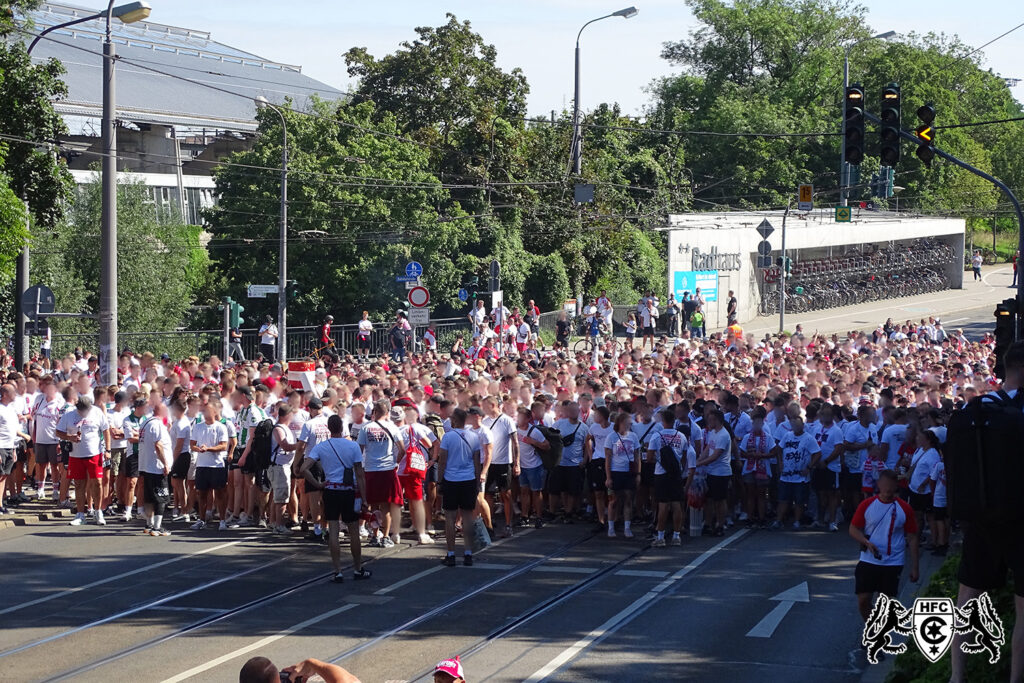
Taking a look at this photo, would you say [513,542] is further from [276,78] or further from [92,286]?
[276,78]

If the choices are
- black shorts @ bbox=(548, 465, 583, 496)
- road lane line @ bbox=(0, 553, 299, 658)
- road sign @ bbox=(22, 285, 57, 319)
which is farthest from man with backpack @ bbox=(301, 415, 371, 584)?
road sign @ bbox=(22, 285, 57, 319)

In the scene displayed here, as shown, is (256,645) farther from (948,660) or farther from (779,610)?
(948,660)

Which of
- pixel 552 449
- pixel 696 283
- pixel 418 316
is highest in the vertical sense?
pixel 696 283

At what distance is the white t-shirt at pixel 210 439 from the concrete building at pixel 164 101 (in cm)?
4270

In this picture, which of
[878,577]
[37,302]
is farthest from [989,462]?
[37,302]

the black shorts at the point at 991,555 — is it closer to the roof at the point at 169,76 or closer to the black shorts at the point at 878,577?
the black shorts at the point at 878,577

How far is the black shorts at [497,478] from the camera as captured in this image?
15.4 m

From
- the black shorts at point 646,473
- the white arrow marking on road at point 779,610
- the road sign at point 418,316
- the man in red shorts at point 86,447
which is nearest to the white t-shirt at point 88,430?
the man in red shorts at point 86,447

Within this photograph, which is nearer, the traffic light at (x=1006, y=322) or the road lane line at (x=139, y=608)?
the road lane line at (x=139, y=608)

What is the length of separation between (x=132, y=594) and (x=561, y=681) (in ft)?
16.0

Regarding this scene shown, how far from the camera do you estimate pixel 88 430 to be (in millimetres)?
15742

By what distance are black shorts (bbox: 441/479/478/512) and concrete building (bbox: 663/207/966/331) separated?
102ft

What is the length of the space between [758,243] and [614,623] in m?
40.1

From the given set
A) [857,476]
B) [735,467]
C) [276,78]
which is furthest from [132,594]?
[276,78]
